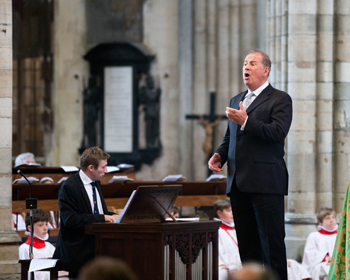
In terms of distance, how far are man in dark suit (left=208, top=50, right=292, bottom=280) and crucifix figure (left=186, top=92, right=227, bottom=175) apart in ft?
26.7

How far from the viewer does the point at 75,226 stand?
477 cm

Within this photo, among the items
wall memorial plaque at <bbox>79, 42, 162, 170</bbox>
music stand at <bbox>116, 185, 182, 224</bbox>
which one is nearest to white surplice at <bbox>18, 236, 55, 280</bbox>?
music stand at <bbox>116, 185, 182, 224</bbox>

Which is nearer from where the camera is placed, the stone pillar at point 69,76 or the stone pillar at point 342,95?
the stone pillar at point 342,95

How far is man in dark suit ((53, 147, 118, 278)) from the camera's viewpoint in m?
4.79

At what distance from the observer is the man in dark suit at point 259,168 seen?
3.96 metres

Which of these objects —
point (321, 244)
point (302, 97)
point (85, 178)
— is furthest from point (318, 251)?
point (85, 178)

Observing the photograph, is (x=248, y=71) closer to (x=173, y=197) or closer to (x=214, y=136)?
(x=173, y=197)

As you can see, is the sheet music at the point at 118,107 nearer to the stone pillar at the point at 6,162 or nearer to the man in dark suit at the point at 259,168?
the stone pillar at the point at 6,162

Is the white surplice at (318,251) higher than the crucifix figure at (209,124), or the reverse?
the crucifix figure at (209,124)

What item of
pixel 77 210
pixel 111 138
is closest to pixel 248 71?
pixel 77 210

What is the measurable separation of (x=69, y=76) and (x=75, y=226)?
26.7 feet

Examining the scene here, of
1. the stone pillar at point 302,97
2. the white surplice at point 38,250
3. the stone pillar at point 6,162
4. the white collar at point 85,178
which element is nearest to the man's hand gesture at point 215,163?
the white collar at point 85,178

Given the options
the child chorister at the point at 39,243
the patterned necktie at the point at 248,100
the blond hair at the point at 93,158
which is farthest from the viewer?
the child chorister at the point at 39,243

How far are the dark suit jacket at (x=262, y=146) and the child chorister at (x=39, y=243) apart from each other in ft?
8.82
